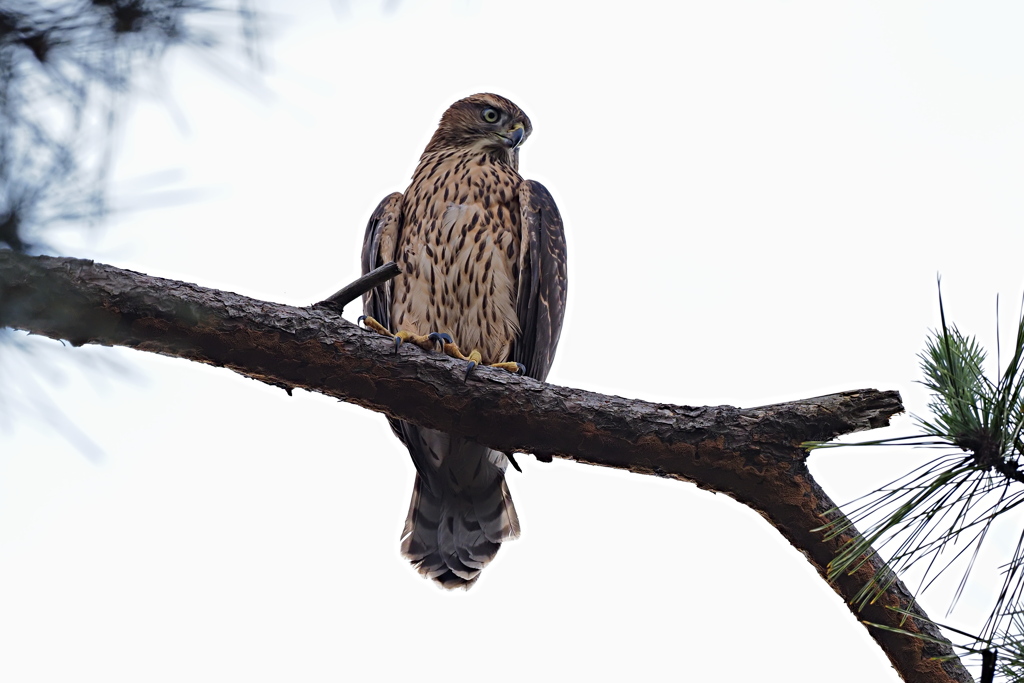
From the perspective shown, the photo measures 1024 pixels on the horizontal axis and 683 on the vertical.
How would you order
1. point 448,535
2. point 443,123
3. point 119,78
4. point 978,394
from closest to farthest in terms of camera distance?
1. point 119,78
2. point 978,394
3. point 448,535
4. point 443,123

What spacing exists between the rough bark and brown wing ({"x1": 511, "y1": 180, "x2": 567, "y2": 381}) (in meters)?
1.45

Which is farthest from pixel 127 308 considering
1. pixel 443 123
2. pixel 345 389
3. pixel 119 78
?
pixel 443 123

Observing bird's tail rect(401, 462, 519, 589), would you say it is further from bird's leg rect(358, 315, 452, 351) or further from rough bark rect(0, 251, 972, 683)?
rough bark rect(0, 251, 972, 683)

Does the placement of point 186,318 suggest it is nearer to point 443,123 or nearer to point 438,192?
point 438,192

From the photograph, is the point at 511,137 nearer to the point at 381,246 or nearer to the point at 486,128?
the point at 486,128

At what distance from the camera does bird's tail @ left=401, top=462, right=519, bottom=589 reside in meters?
4.59

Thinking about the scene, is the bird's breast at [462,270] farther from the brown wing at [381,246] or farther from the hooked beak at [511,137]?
the hooked beak at [511,137]

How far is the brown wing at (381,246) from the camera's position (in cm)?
482

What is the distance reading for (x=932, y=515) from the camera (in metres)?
2.02

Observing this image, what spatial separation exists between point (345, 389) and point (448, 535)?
1.68m

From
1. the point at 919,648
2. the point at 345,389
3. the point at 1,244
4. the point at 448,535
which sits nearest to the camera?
the point at 1,244

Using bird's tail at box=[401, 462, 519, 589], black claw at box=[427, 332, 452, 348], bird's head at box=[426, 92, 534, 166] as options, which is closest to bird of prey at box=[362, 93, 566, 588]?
bird's tail at box=[401, 462, 519, 589]

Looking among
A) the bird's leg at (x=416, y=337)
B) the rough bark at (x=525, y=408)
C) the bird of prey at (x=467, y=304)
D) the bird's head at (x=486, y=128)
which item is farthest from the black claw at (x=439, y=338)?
the bird's head at (x=486, y=128)

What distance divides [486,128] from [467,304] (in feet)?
4.42
